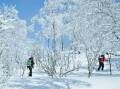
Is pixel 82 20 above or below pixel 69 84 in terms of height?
above

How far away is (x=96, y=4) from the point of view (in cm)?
1725

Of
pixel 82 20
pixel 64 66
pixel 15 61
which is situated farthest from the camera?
pixel 15 61

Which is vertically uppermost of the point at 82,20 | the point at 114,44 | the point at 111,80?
the point at 82,20

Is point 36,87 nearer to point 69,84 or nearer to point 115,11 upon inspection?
point 69,84

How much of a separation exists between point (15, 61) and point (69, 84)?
1567cm

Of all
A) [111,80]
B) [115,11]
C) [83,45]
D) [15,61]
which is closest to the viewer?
[115,11]

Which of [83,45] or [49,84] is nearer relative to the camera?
[49,84]

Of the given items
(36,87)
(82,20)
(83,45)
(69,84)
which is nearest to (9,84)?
(36,87)

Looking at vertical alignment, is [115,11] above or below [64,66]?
above

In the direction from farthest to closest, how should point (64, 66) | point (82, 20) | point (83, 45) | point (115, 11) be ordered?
point (83, 45)
point (64, 66)
point (82, 20)
point (115, 11)

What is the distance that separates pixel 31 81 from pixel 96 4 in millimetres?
4957

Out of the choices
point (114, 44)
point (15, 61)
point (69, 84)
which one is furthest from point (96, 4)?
point (15, 61)

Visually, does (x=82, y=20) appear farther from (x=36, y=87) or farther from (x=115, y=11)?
(x=36, y=87)

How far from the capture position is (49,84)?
1797 cm
